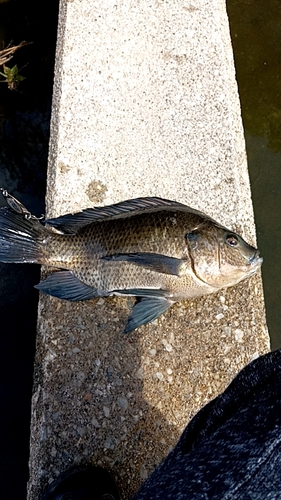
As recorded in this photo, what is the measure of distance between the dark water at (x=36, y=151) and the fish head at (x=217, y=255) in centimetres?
132

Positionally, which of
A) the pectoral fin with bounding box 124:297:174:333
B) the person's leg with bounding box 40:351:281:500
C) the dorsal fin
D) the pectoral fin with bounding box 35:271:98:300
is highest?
the dorsal fin

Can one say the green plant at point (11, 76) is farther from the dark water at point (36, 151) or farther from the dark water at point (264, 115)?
the dark water at point (264, 115)

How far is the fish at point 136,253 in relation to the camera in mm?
2330

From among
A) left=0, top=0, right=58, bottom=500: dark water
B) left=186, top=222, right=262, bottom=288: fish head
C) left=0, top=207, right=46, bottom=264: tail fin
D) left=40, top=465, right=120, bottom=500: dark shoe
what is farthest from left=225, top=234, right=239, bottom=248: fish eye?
left=0, top=0, right=58, bottom=500: dark water

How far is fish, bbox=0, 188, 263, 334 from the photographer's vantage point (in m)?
2.33

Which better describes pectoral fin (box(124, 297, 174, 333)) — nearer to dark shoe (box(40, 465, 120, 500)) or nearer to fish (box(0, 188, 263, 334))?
fish (box(0, 188, 263, 334))

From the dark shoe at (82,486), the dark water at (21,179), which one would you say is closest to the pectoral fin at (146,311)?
the dark shoe at (82,486)

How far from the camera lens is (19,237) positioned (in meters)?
2.48

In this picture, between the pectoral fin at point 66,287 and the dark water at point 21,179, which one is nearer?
the pectoral fin at point 66,287

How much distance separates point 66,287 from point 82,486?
956 mm

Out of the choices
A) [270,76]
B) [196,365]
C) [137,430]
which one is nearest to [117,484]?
[137,430]

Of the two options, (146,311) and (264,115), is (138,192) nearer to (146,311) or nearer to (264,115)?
(146,311)

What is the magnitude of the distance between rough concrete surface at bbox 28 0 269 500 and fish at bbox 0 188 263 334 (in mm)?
187

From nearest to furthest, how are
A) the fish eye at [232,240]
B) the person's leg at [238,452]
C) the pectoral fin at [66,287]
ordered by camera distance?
1. the person's leg at [238,452]
2. the fish eye at [232,240]
3. the pectoral fin at [66,287]
